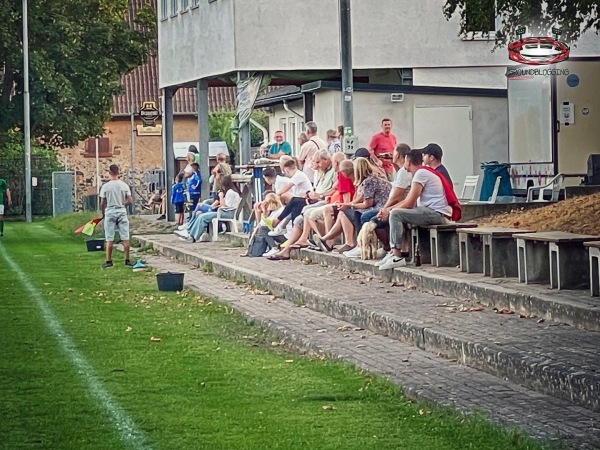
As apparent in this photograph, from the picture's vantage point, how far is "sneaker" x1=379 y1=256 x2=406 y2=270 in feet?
59.5

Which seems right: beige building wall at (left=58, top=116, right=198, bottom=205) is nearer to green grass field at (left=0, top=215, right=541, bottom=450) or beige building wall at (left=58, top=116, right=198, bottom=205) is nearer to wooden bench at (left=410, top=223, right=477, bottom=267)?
green grass field at (left=0, top=215, right=541, bottom=450)

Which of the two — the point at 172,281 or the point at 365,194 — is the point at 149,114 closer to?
the point at 172,281

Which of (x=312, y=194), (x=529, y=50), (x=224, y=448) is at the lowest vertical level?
(x=224, y=448)

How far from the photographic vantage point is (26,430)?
9.76 metres

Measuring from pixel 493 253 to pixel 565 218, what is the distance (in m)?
2.01

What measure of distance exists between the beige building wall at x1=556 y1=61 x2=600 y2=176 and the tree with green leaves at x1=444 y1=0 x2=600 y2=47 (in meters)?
3.14

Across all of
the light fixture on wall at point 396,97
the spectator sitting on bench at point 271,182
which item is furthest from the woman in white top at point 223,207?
the light fixture on wall at point 396,97

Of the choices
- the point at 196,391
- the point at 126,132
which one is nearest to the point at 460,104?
the point at 196,391

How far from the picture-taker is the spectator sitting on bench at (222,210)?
30062mm

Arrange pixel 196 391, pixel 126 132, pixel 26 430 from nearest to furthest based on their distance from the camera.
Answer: pixel 26 430 < pixel 196 391 < pixel 126 132

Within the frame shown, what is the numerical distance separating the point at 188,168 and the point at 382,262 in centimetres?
1787

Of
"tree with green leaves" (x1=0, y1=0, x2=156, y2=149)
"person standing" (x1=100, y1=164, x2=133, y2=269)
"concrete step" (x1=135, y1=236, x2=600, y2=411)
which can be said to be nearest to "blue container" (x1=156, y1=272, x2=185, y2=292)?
"concrete step" (x1=135, y1=236, x2=600, y2=411)

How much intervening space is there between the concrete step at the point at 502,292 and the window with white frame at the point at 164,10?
2212 cm

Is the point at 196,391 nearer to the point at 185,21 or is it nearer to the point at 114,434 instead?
the point at 114,434
